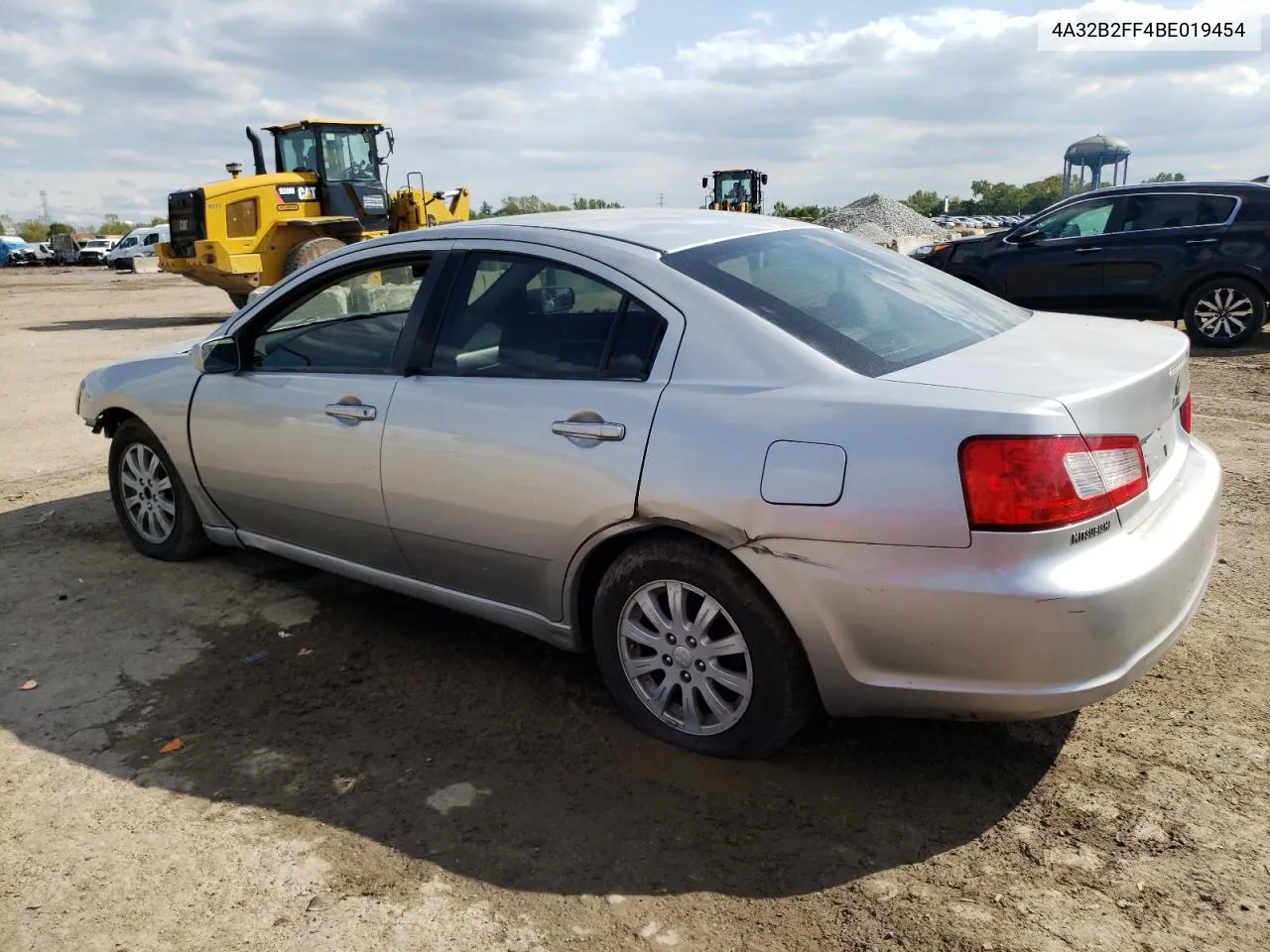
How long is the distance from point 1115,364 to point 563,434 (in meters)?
1.63

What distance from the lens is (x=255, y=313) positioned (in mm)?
4371

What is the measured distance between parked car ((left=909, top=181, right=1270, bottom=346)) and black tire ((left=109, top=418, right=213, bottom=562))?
31.6ft

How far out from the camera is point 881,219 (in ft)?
121

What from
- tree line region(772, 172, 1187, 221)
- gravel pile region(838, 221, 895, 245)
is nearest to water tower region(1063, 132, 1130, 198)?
tree line region(772, 172, 1187, 221)

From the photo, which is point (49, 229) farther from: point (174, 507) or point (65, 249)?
point (174, 507)

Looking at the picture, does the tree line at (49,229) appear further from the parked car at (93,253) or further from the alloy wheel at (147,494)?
the alloy wheel at (147,494)

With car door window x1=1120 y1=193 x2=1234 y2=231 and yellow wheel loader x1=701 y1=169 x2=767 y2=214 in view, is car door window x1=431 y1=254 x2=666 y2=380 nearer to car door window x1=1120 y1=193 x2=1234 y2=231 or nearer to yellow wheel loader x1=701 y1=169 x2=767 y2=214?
car door window x1=1120 y1=193 x2=1234 y2=231

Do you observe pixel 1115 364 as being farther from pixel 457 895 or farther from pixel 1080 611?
pixel 457 895

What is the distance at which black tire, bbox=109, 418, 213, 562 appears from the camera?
4.86 meters

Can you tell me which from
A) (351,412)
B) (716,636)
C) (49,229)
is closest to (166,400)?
(351,412)

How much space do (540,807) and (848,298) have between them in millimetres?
1848

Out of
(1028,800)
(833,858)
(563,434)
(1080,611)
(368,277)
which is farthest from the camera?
(368,277)

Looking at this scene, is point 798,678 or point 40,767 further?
point 40,767

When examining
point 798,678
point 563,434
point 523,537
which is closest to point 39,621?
point 523,537
